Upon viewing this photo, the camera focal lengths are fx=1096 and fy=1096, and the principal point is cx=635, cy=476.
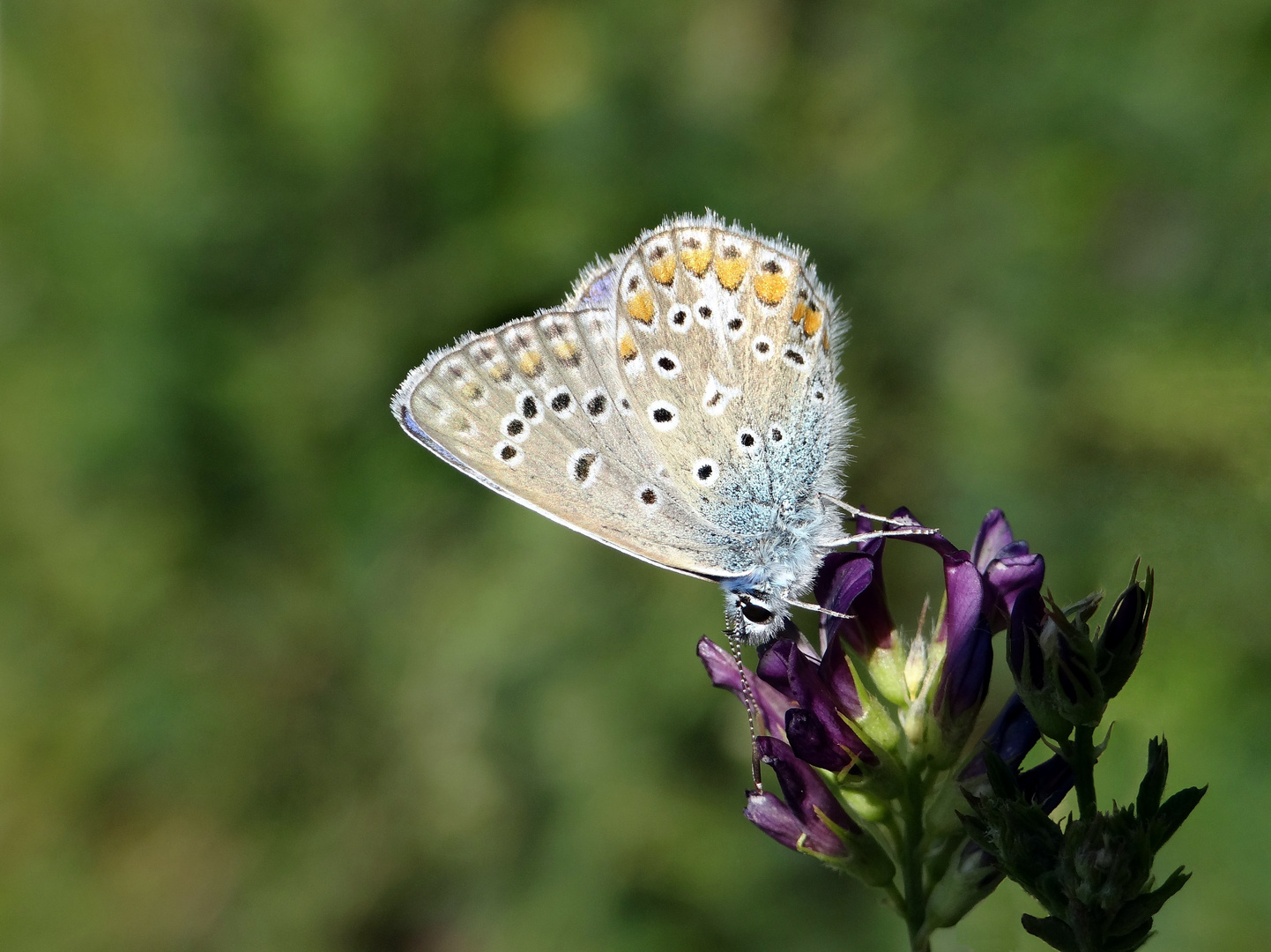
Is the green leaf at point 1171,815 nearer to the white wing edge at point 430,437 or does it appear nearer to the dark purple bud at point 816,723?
the dark purple bud at point 816,723

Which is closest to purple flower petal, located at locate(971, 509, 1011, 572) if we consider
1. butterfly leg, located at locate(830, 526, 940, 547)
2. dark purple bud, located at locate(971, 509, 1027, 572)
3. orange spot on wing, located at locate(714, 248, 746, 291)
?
dark purple bud, located at locate(971, 509, 1027, 572)

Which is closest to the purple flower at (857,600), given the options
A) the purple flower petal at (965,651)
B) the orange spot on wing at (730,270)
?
the purple flower petal at (965,651)

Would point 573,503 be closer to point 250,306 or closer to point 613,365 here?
point 613,365

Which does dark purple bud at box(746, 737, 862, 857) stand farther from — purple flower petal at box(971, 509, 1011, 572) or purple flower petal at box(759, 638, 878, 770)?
purple flower petal at box(971, 509, 1011, 572)

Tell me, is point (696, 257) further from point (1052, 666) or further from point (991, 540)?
point (1052, 666)

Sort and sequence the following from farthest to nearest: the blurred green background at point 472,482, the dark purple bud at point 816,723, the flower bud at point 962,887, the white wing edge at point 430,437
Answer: the blurred green background at point 472,482 < the white wing edge at point 430,437 < the dark purple bud at point 816,723 < the flower bud at point 962,887
